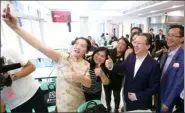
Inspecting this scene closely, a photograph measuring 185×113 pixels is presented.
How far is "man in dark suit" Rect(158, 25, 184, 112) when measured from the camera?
1.10 meters

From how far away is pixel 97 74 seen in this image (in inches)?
49.1

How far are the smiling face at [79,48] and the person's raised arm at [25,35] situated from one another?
0.38 ft

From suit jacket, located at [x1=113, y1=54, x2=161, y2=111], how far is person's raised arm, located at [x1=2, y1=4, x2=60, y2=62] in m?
0.63

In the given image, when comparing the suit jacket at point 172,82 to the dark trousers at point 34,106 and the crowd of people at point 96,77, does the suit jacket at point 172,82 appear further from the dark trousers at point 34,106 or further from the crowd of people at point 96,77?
the dark trousers at point 34,106

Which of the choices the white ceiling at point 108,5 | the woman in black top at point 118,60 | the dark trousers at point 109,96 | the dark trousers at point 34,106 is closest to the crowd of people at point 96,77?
the dark trousers at point 34,106

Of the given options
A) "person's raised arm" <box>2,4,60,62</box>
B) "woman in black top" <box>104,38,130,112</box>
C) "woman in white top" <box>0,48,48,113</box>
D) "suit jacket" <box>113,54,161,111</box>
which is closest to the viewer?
"person's raised arm" <box>2,4,60,62</box>

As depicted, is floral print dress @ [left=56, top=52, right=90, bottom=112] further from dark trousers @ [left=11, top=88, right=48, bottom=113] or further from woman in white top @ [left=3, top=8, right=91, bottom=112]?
dark trousers @ [left=11, top=88, right=48, bottom=113]

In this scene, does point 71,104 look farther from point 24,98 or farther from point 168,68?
point 168,68

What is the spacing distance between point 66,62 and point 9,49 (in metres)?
0.35

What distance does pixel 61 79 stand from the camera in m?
1.02

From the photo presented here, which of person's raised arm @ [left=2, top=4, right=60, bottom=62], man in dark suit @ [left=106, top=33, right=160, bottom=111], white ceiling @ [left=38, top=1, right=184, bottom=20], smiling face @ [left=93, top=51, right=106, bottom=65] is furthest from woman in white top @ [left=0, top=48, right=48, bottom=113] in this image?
white ceiling @ [left=38, top=1, right=184, bottom=20]

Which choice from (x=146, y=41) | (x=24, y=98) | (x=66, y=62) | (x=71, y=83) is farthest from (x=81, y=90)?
(x=146, y=41)

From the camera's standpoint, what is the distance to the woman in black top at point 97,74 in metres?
1.16

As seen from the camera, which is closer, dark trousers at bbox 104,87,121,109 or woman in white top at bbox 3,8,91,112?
woman in white top at bbox 3,8,91,112
